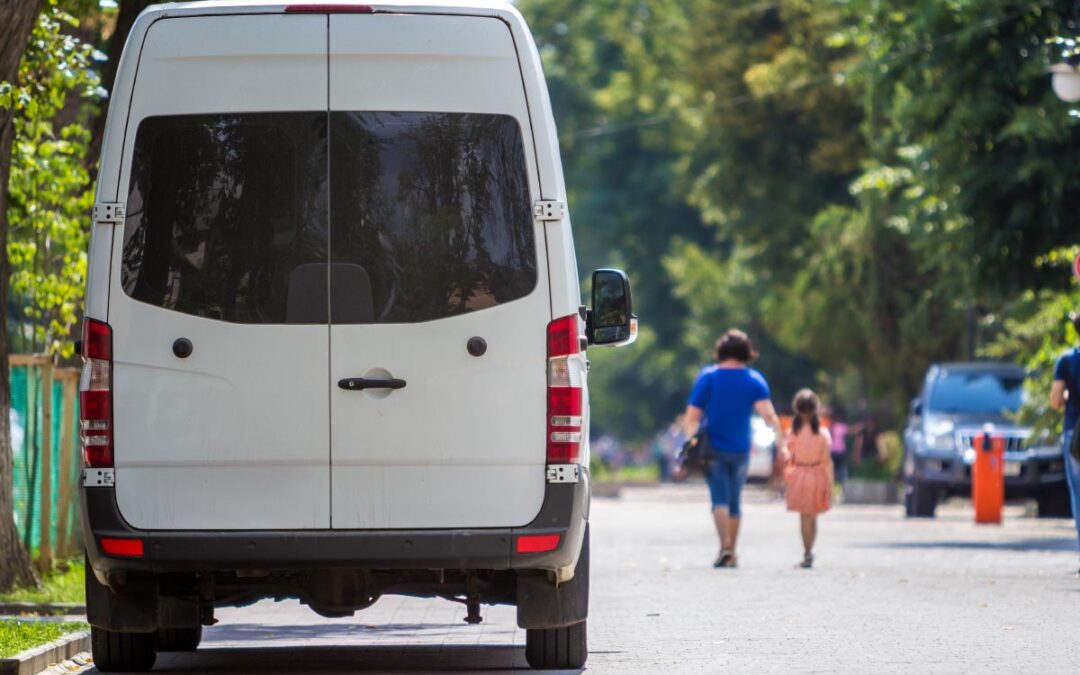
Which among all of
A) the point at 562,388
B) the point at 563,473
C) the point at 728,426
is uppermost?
the point at 562,388

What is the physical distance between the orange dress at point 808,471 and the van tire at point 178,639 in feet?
23.7

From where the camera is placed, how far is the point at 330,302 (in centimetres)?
848

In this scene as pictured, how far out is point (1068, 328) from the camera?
2077 cm

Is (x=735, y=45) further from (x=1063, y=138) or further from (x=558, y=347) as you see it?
(x=558, y=347)

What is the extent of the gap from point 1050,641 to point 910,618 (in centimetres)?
145

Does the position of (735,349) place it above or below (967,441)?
above

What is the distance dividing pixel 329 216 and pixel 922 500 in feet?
65.8

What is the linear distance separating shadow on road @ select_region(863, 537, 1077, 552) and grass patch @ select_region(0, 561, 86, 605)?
775cm

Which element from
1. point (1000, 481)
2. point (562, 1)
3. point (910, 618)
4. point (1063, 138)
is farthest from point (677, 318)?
point (910, 618)

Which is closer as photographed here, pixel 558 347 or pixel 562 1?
pixel 558 347

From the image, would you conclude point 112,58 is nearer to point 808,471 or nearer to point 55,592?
point 55,592

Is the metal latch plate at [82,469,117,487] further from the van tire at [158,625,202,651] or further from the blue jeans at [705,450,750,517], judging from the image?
the blue jeans at [705,450,750,517]

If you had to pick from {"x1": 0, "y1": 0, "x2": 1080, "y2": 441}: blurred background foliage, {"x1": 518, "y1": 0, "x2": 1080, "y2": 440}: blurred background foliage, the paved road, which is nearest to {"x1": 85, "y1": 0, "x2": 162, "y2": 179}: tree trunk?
{"x1": 0, "y1": 0, "x2": 1080, "y2": 441}: blurred background foliage

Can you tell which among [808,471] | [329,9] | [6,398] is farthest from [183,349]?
[808,471]
